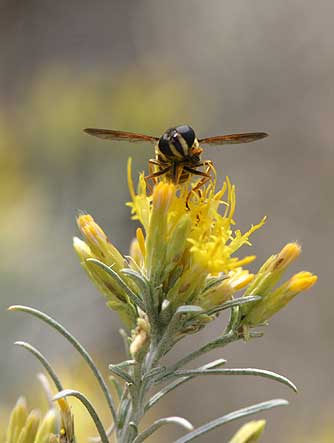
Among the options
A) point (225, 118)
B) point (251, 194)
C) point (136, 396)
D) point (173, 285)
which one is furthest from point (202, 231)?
point (225, 118)

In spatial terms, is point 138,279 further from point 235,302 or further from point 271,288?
point 271,288

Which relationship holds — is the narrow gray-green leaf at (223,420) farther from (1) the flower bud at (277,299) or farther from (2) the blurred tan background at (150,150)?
(2) the blurred tan background at (150,150)

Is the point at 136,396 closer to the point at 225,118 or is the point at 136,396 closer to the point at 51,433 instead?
the point at 51,433

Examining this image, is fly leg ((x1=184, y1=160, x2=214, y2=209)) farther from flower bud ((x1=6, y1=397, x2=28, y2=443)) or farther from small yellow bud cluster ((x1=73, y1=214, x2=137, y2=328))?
flower bud ((x1=6, y1=397, x2=28, y2=443))

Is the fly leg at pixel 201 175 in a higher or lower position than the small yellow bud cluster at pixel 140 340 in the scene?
higher

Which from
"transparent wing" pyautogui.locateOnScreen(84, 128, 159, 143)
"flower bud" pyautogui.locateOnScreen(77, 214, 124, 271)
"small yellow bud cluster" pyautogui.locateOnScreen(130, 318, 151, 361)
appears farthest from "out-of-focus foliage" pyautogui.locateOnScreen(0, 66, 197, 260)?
"small yellow bud cluster" pyautogui.locateOnScreen(130, 318, 151, 361)

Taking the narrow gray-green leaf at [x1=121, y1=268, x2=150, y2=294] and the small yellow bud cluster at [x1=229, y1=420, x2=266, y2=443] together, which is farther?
the small yellow bud cluster at [x1=229, y1=420, x2=266, y2=443]

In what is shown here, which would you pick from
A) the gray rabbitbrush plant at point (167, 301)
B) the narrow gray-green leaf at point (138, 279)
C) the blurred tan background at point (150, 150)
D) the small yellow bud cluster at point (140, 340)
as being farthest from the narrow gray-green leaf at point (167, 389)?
the blurred tan background at point (150, 150)
